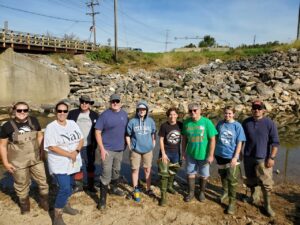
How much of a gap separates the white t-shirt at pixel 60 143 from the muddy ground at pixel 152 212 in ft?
3.40

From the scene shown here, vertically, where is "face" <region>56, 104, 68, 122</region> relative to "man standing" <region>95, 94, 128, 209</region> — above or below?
above

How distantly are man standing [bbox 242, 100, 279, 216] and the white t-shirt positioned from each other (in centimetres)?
318

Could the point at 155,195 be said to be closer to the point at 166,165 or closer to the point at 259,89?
the point at 166,165

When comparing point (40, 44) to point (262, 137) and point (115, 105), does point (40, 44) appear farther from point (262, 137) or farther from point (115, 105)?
point (262, 137)

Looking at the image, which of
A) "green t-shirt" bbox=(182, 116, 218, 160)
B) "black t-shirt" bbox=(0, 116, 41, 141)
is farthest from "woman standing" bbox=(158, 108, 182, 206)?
"black t-shirt" bbox=(0, 116, 41, 141)

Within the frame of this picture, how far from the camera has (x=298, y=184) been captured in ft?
23.2

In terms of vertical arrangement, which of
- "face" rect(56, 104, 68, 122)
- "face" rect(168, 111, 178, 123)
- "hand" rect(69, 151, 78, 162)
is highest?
"face" rect(56, 104, 68, 122)

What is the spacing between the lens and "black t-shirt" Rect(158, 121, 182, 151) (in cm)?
561

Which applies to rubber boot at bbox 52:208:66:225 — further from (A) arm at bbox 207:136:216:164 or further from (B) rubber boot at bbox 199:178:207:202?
(A) arm at bbox 207:136:216:164

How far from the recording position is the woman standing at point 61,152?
4.53m

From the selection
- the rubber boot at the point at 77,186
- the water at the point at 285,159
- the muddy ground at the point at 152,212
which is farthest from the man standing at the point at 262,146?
the rubber boot at the point at 77,186

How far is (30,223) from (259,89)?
799 inches

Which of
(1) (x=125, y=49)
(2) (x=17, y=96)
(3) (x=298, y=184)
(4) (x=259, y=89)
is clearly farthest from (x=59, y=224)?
(1) (x=125, y=49)

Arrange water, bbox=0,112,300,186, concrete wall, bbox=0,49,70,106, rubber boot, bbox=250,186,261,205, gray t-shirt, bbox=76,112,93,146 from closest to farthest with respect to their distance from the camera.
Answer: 1. rubber boot, bbox=250,186,261,205
2. gray t-shirt, bbox=76,112,93,146
3. water, bbox=0,112,300,186
4. concrete wall, bbox=0,49,70,106
